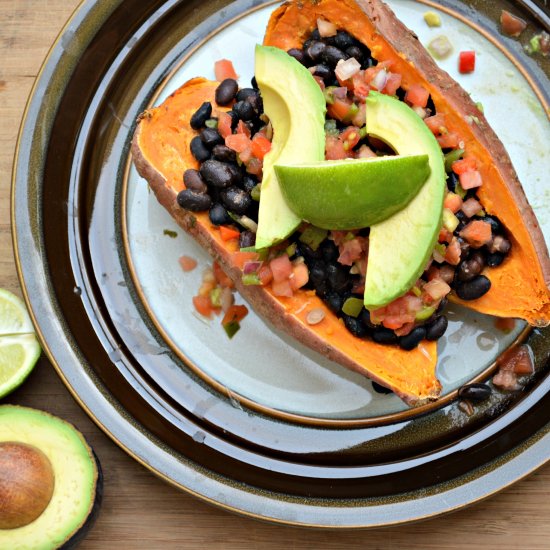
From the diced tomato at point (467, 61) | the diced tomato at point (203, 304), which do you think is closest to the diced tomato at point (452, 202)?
the diced tomato at point (467, 61)

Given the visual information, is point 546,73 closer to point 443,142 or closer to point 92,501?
point 443,142

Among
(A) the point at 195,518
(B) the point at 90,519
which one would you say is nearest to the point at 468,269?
(A) the point at 195,518

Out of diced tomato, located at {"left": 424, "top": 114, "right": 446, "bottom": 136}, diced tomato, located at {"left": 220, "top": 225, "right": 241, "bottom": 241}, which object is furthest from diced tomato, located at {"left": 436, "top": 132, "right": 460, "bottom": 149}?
diced tomato, located at {"left": 220, "top": 225, "right": 241, "bottom": 241}

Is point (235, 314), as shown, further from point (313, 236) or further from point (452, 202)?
point (452, 202)

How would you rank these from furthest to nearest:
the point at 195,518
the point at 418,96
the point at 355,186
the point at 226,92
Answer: the point at 195,518 < the point at 226,92 < the point at 418,96 < the point at 355,186

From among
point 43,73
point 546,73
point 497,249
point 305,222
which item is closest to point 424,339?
point 497,249
